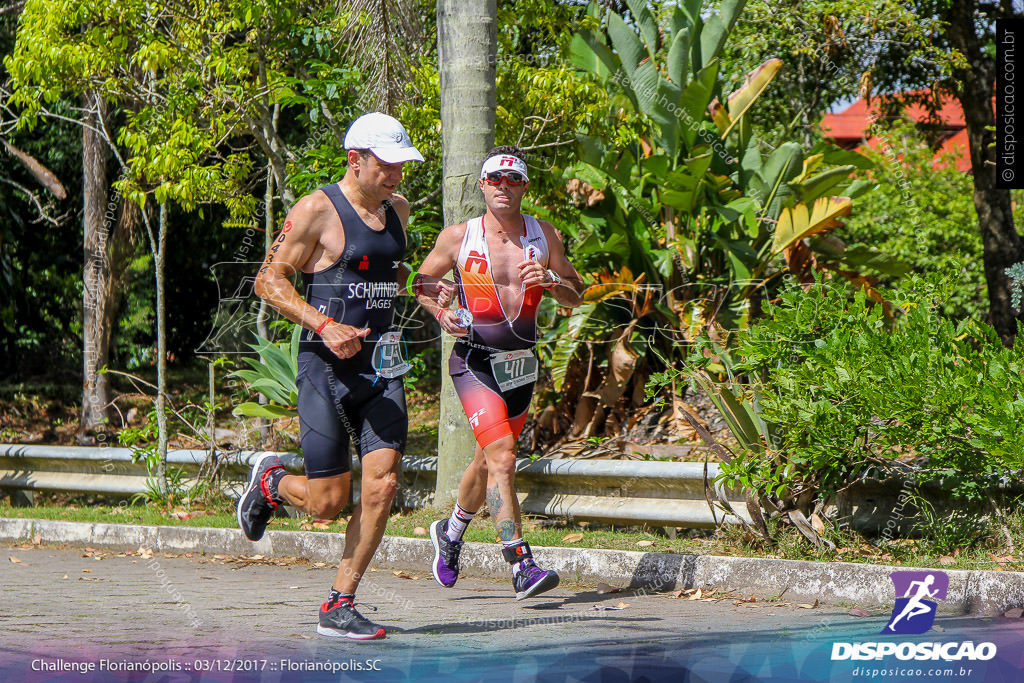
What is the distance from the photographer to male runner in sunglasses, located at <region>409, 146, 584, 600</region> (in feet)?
19.2

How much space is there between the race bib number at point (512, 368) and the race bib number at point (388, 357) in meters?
0.76

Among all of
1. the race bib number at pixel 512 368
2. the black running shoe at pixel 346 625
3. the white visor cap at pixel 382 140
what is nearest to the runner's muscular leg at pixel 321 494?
Result: the black running shoe at pixel 346 625

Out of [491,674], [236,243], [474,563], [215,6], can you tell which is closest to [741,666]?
[491,674]

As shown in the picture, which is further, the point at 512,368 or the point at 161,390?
the point at 161,390

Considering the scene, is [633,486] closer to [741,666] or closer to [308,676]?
[741,666]

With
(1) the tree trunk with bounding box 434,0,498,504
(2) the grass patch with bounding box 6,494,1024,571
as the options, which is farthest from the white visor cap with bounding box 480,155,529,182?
(2) the grass patch with bounding box 6,494,1024,571

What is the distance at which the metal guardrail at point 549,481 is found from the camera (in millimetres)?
6871

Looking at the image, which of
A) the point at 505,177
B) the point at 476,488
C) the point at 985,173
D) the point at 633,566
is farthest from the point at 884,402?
the point at 985,173

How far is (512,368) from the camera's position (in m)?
5.93

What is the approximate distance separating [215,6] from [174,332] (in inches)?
446

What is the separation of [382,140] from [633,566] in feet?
9.09

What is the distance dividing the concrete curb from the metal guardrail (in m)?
0.62

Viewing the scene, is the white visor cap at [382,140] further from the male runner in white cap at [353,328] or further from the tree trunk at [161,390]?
the tree trunk at [161,390]

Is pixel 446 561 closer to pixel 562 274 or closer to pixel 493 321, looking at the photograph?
pixel 493 321
